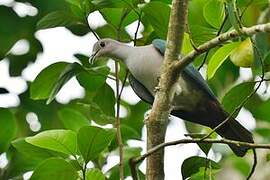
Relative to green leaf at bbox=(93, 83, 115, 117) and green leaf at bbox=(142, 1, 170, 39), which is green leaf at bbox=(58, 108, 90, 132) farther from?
green leaf at bbox=(142, 1, 170, 39)

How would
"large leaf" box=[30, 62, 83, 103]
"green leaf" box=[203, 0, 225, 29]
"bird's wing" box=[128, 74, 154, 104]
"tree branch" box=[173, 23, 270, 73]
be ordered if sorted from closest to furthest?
"tree branch" box=[173, 23, 270, 73] < "green leaf" box=[203, 0, 225, 29] < "large leaf" box=[30, 62, 83, 103] < "bird's wing" box=[128, 74, 154, 104]

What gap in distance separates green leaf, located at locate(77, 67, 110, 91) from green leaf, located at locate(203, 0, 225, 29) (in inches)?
21.3

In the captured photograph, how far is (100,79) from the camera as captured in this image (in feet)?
8.93

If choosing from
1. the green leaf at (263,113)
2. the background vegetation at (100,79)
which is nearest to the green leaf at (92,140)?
the background vegetation at (100,79)

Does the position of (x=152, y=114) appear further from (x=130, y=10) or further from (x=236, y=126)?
(x=236, y=126)

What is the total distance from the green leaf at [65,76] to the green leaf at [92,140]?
0.31m

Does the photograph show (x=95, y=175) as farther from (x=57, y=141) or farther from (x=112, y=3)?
(x=112, y=3)

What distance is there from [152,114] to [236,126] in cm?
103

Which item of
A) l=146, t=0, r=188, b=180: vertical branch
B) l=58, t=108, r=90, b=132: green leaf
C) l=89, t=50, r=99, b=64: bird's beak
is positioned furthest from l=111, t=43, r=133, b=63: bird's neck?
l=146, t=0, r=188, b=180: vertical branch

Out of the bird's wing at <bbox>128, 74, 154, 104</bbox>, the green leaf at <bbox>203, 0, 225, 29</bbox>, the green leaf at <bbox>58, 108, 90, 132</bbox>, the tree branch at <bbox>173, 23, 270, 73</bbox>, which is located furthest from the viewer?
the bird's wing at <bbox>128, 74, 154, 104</bbox>

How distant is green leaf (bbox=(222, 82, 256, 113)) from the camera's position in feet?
8.01

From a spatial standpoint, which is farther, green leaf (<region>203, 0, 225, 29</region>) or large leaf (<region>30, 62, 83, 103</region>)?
large leaf (<region>30, 62, 83, 103</region>)

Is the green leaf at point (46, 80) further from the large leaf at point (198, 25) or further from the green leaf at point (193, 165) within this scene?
the green leaf at point (193, 165)

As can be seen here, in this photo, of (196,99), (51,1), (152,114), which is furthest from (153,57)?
(152,114)
